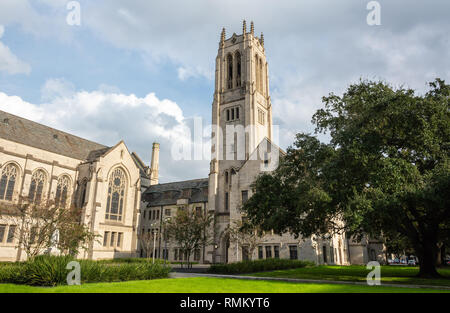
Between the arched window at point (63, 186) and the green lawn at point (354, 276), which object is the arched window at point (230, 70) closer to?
the arched window at point (63, 186)

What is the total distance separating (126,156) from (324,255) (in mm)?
35410

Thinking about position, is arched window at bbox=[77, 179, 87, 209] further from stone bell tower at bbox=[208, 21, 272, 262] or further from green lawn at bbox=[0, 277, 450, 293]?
green lawn at bbox=[0, 277, 450, 293]

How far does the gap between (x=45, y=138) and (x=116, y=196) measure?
1399 centimetres

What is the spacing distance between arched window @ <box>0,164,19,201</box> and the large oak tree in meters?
34.6

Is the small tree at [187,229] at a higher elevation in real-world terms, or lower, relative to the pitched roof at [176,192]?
lower

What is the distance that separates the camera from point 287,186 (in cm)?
2411

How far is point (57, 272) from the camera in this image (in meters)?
14.6

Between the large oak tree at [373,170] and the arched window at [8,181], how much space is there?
113 ft

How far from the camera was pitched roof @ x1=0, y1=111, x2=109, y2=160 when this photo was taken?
44812mm

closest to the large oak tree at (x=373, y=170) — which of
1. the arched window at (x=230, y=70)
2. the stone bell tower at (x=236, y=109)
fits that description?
the stone bell tower at (x=236, y=109)

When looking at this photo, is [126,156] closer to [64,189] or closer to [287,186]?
[64,189]

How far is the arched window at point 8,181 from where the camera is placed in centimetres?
4138

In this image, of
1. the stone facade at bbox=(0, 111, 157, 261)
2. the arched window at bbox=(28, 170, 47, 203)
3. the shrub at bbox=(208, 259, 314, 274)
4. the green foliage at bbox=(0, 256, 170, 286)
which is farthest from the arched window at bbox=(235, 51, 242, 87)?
the green foliage at bbox=(0, 256, 170, 286)
